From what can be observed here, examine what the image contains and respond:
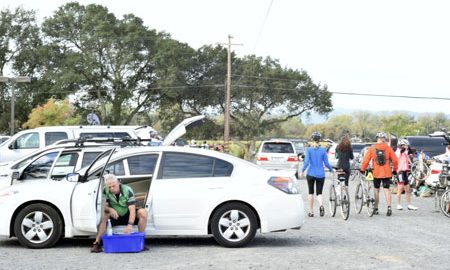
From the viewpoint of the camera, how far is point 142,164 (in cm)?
1125

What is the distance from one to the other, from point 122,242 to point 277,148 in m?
21.5

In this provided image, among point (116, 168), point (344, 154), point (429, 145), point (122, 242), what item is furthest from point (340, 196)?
point (429, 145)

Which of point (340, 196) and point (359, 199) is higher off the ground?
point (340, 196)

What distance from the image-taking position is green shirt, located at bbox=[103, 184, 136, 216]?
10617 millimetres

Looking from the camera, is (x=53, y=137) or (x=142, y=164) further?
(x=53, y=137)

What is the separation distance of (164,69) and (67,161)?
53176 millimetres

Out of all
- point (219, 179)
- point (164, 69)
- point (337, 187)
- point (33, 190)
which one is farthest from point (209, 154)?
point (164, 69)

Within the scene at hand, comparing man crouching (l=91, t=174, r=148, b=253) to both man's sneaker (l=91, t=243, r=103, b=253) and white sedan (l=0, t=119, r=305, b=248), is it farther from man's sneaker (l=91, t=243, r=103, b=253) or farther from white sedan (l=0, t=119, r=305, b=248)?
white sedan (l=0, t=119, r=305, b=248)

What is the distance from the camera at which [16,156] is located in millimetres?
23750

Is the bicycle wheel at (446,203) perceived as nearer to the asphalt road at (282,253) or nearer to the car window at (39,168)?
the asphalt road at (282,253)

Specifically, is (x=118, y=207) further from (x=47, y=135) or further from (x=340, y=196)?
(x=47, y=135)

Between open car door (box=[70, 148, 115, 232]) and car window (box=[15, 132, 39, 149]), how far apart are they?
13.7 meters

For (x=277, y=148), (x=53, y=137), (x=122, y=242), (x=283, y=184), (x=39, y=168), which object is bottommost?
(x=122, y=242)

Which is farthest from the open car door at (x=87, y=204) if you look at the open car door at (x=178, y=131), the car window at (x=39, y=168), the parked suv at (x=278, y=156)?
the parked suv at (x=278, y=156)
